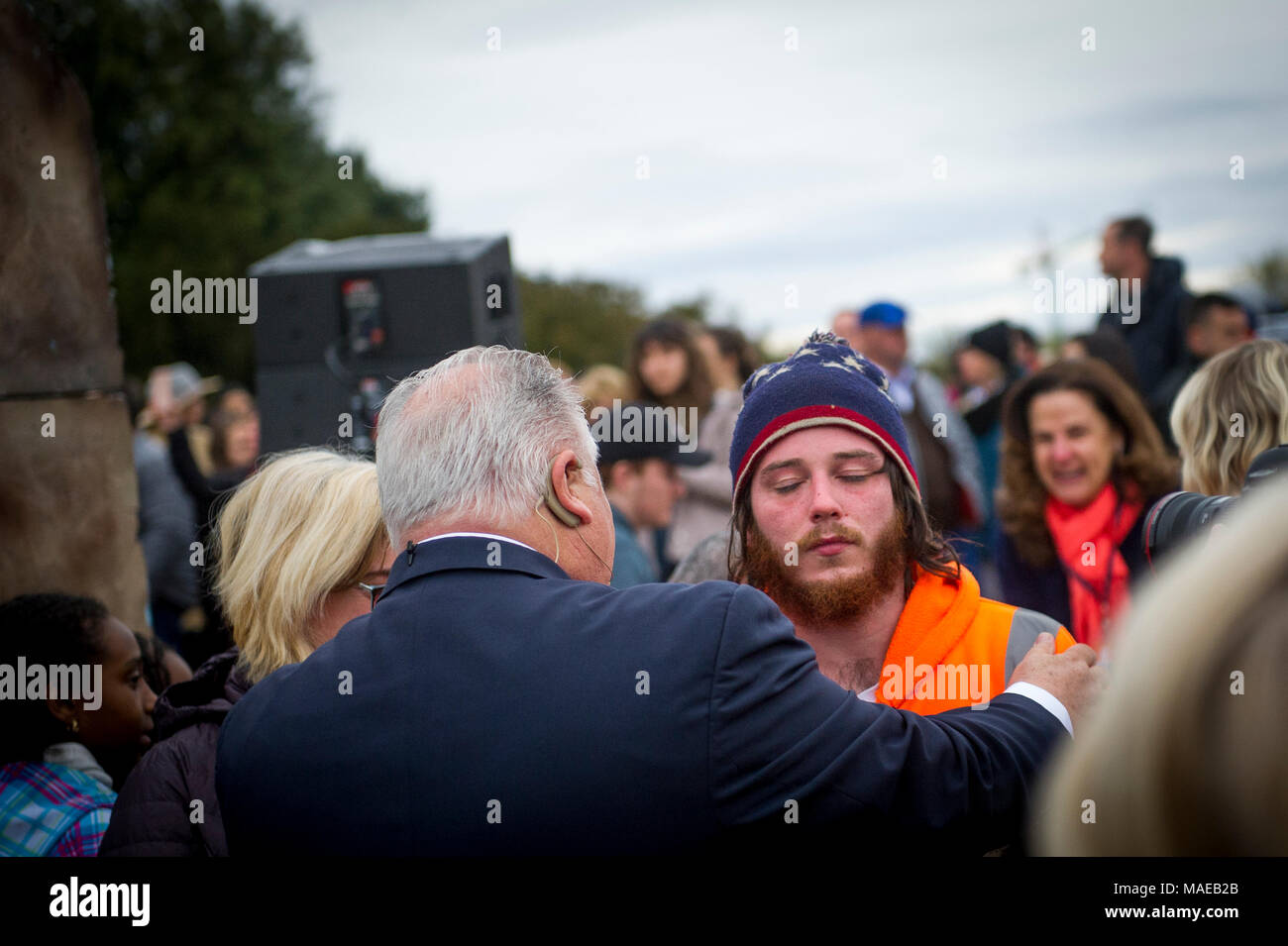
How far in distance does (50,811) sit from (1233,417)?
2768 millimetres

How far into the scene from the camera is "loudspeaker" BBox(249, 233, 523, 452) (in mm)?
4699

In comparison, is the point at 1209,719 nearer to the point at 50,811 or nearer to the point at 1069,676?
the point at 1069,676

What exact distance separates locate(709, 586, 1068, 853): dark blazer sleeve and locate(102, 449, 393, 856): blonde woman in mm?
1101

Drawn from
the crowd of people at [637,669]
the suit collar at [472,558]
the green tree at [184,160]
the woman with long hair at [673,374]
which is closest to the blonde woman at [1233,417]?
the crowd of people at [637,669]

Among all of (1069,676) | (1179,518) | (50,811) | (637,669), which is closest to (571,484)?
(637,669)

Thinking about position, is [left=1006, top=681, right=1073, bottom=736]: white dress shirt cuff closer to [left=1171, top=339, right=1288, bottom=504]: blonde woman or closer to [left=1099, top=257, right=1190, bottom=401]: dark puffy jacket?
[left=1171, top=339, right=1288, bottom=504]: blonde woman

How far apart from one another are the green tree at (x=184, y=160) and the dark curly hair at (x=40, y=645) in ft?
82.4

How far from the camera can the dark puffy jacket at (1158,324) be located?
5.94 meters

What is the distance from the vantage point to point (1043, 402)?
4023mm

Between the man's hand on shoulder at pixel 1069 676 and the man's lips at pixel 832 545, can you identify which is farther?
the man's lips at pixel 832 545

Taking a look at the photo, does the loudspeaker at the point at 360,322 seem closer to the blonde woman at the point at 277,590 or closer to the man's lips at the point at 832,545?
the blonde woman at the point at 277,590

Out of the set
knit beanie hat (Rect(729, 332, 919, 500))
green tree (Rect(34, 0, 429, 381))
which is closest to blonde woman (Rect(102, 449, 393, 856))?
knit beanie hat (Rect(729, 332, 919, 500))

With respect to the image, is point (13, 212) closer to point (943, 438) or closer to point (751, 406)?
point (751, 406)

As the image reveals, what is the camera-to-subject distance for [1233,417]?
2756mm
